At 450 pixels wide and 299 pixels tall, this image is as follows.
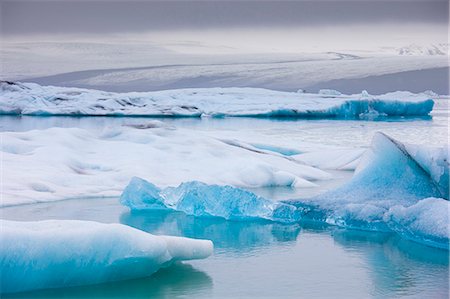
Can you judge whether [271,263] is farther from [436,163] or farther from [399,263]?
[436,163]

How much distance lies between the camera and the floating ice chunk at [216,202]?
6.97 m

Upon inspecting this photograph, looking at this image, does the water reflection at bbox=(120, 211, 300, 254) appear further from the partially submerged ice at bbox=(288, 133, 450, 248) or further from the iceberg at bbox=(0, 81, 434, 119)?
the iceberg at bbox=(0, 81, 434, 119)

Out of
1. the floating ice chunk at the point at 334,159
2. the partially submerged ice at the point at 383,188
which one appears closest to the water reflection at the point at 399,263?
the partially submerged ice at the point at 383,188

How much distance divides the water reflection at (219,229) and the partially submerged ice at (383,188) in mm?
424

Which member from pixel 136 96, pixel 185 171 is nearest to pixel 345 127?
pixel 136 96

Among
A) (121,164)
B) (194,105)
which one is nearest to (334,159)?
(121,164)

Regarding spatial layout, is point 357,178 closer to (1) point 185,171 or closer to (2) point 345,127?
(1) point 185,171

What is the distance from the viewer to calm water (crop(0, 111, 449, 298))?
4.48 meters

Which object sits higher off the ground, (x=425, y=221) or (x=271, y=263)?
(x=425, y=221)

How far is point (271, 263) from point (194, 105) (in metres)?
Result: 27.3

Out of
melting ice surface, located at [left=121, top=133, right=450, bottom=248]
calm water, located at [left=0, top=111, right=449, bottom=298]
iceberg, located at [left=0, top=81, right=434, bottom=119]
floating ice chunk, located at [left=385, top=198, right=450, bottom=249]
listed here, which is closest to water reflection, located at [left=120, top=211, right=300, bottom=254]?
calm water, located at [left=0, top=111, right=449, bottom=298]

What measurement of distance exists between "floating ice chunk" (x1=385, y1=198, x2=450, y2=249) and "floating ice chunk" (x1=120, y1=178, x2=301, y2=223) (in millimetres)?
1072

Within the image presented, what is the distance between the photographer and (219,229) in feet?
22.0

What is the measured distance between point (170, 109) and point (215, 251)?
26.1 metres
